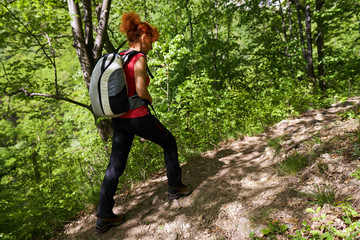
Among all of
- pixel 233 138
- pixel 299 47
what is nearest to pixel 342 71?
pixel 299 47

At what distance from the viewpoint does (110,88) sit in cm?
197

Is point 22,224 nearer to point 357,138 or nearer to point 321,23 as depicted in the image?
point 357,138

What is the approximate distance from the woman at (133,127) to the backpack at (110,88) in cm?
10

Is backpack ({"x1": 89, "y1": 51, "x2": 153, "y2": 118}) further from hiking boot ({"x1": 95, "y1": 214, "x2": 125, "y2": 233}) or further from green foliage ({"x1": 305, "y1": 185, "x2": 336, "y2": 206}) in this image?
green foliage ({"x1": 305, "y1": 185, "x2": 336, "y2": 206})

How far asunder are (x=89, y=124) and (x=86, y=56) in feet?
17.9

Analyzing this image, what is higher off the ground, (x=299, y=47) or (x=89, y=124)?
(x=299, y=47)

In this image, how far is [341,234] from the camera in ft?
4.40

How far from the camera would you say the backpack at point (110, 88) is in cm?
197

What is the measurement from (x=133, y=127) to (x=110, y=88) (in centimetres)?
48

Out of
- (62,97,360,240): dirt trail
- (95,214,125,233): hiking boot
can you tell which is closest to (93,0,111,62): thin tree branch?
(62,97,360,240): dirt trail

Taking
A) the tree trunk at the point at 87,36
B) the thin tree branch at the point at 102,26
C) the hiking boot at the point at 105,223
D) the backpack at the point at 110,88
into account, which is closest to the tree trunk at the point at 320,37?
the thin tree branch at the point at 102,26

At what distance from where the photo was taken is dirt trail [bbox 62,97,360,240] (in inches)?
73.7

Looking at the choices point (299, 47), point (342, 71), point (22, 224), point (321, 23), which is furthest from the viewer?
point (342, 71)

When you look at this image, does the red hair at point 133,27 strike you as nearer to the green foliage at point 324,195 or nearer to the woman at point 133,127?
the woman at point 133,127
